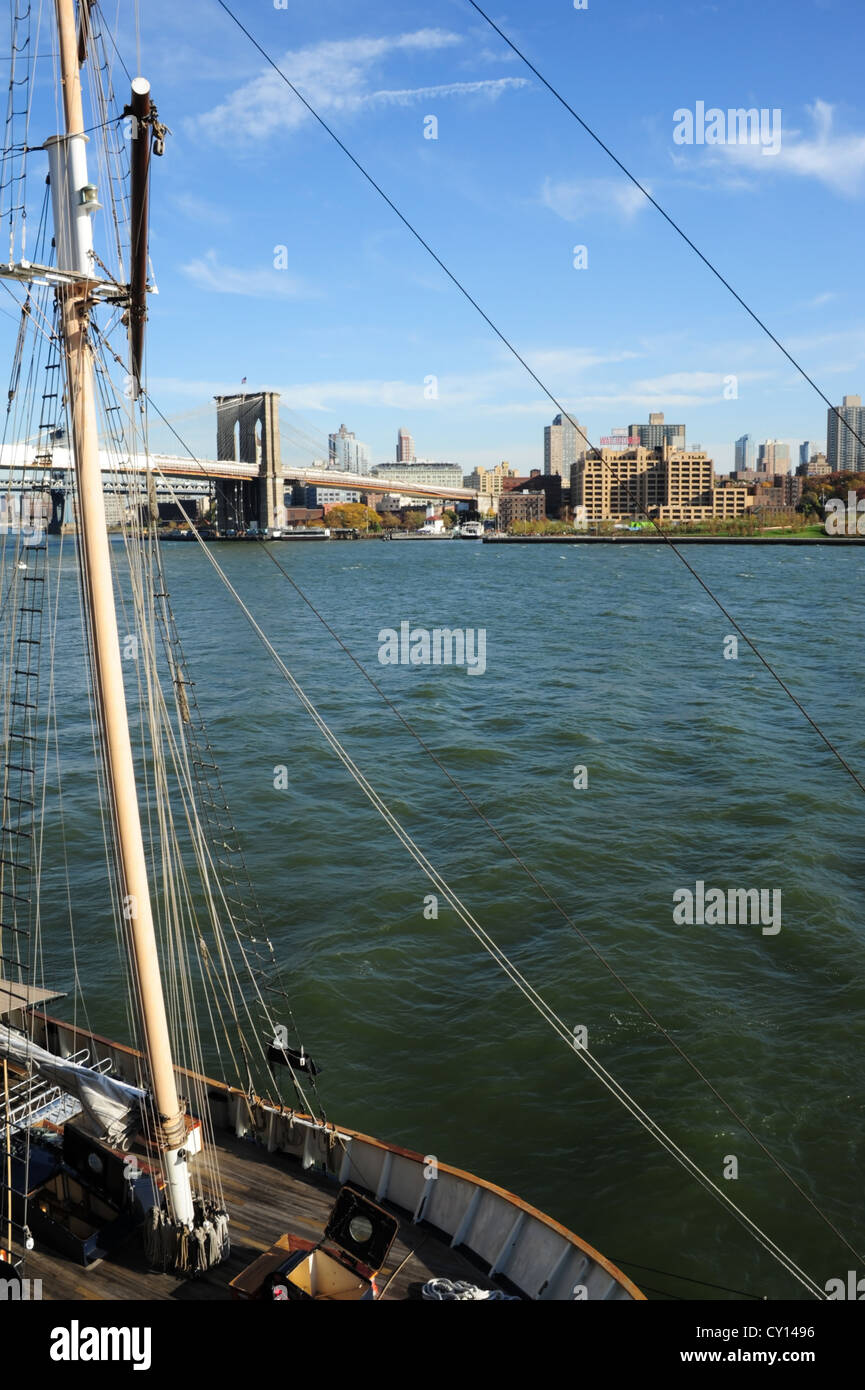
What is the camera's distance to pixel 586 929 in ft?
56.3

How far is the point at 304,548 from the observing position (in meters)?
153

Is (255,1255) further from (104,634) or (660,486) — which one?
(660,486)

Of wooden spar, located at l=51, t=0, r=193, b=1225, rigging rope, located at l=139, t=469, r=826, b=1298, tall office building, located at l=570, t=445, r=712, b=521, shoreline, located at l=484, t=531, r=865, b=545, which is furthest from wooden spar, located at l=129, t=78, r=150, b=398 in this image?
tall office building, located at l=570, t=445, r=712, b=521

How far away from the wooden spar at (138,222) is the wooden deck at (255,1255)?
24.1 ft

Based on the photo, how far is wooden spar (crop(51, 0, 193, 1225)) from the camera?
7160 millimetres

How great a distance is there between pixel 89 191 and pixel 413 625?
54407 mm

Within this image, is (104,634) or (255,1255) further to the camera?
(255,1255)

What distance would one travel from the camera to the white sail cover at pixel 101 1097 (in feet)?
29.3

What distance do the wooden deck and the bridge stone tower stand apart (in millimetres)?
122276

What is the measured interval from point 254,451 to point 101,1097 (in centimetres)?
13380

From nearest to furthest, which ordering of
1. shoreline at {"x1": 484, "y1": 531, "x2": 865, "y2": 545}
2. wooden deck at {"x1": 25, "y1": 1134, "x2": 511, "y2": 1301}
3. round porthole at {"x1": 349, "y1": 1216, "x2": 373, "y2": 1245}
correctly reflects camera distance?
round porthole at {"x1": 349, "y1": 1216, "x2": 373, "y2": 1245} → wooden deck at {"x1": 25, "y1": 1134, "x2": 511, "y2": 1301} → shoreline at {"x1": 484, "y1": 531, "x2": 865, "y2": 545}

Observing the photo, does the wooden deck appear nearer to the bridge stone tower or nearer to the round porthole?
the round porthole

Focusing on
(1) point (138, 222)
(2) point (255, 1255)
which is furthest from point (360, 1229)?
(1) point (138, 222)
